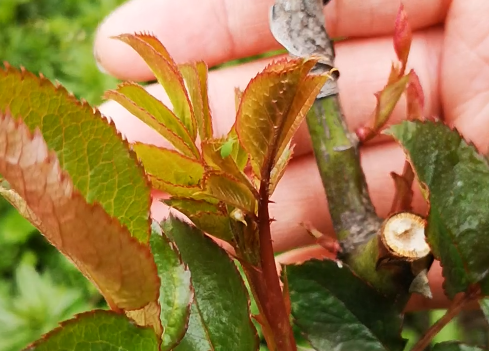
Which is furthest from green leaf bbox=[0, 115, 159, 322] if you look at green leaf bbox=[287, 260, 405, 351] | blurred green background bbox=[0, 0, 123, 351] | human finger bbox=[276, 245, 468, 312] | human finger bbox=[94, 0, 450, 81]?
blurred green background bbox=[0, 0, 123, 351]

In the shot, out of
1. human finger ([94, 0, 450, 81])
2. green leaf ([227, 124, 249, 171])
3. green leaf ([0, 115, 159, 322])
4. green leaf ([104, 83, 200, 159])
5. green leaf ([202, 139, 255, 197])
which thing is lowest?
green leaf ([0, 115, 159, 322])

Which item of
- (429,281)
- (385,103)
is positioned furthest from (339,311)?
(429,281)

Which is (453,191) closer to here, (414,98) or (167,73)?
(414,98)

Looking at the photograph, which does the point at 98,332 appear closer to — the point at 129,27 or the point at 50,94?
the point at 50,94

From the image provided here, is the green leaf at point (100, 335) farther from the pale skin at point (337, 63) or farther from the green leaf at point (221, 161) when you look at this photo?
the pale skin at point (337, 63)

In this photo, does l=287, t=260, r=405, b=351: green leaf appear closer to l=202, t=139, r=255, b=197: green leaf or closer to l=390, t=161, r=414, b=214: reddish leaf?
l=390, t=161, r=414, b=214: reddish leaf

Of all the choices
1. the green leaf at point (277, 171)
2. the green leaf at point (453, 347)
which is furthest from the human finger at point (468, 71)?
the green leaf at point (277, 171)

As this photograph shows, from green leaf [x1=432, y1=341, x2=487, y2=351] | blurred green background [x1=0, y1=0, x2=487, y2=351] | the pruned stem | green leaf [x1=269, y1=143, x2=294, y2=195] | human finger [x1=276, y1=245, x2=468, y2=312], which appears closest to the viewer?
green leaf [x1=269, y1=143, x2=294, y2=195]
